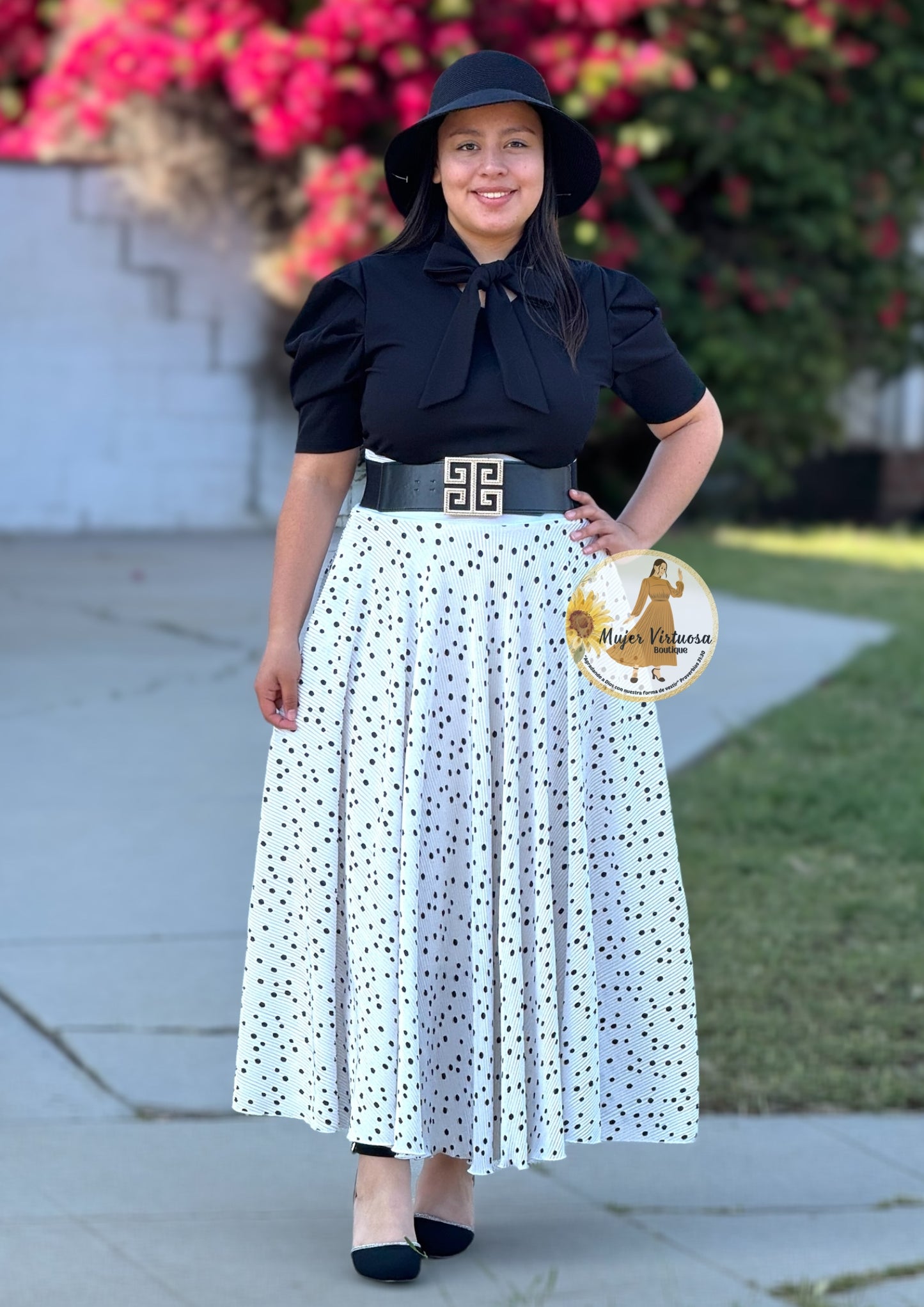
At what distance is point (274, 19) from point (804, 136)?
10.3ft

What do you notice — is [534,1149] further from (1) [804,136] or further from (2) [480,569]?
(1) [804,136]

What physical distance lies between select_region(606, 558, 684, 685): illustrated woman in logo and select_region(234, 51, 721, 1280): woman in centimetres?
9

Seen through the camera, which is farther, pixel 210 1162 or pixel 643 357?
pixel 210 1162

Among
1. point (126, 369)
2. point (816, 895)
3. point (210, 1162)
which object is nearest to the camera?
point (210, 1162)

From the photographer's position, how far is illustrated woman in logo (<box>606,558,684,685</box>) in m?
2.82

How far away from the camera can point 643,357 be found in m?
2.92

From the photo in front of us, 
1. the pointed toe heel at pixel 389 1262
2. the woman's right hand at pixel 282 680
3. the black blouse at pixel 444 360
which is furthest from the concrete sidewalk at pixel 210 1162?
the black blouse at pixel 444 360

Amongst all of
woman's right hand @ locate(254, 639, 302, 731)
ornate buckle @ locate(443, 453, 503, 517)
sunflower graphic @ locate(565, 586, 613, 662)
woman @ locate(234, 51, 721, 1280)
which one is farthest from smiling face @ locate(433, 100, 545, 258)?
woman's right hand @ locate(254, 639, 302, 731)

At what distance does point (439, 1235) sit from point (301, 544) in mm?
1061

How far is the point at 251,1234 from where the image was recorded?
2947 millimetres

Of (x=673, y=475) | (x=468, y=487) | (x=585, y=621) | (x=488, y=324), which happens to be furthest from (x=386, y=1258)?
(x=488, y=324)

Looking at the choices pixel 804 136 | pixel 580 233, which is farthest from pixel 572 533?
pixel 804 136

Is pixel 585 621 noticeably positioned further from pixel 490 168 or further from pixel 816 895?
pixel 816 895

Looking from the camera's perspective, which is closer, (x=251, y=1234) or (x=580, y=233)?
(x=251, y=1234)
